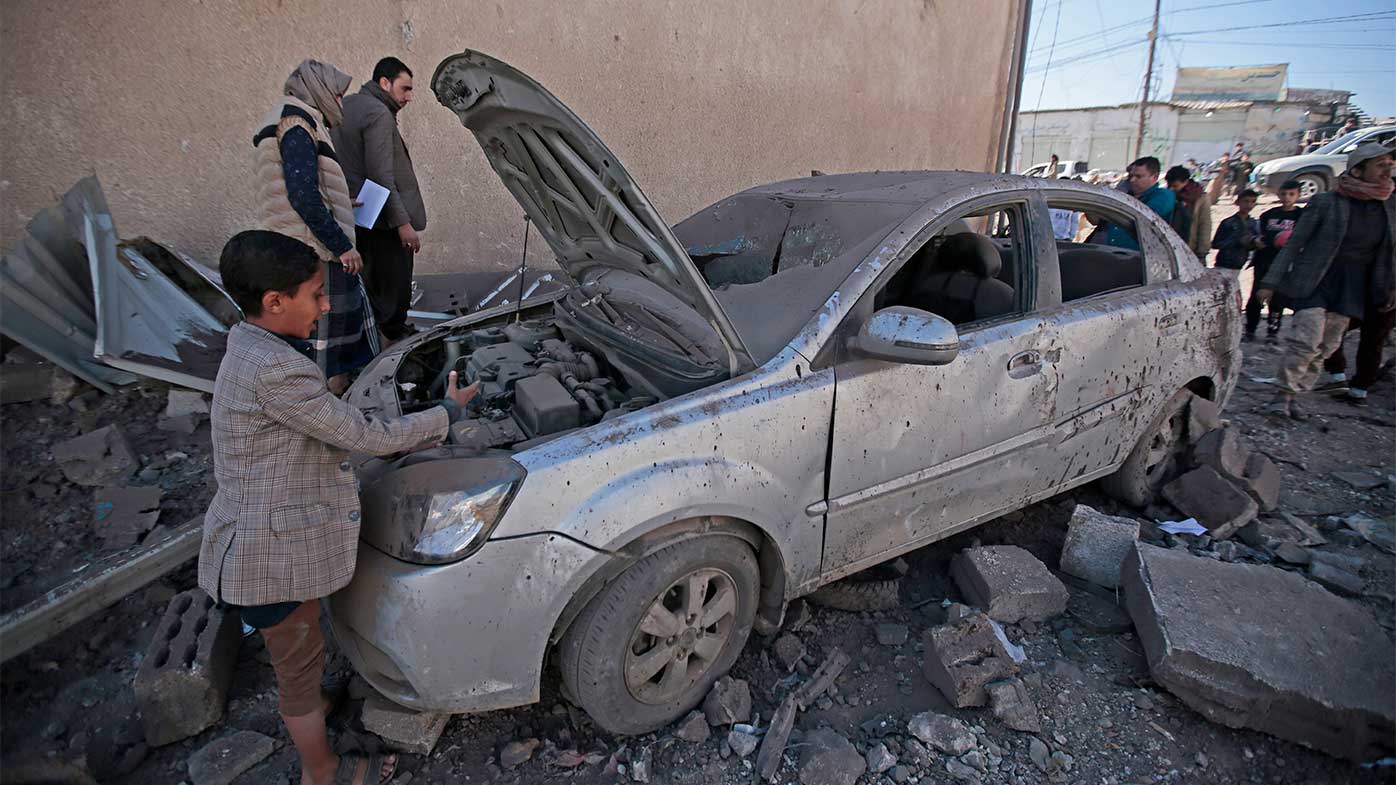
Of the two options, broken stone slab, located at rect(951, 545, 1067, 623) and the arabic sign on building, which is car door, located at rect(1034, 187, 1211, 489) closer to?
broken stone slab, located at rect(951, 545, 1067, 623)

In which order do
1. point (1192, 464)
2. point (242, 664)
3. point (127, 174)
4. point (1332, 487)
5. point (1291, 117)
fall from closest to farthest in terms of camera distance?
point (242, 664) < point (1192, 464) < point (1332, 487) < point (127, 174) < point (1291, 117)

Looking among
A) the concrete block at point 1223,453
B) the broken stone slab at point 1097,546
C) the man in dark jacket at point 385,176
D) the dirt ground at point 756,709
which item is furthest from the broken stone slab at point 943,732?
the man in dark jacket at point 385,176

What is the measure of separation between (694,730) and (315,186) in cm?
304

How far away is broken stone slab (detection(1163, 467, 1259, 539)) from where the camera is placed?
10.6 feet

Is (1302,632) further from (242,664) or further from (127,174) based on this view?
(127,174)

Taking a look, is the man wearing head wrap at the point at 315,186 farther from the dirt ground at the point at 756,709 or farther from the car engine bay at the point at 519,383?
the dirt ground at the point at 756,709

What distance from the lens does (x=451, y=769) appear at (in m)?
2.12

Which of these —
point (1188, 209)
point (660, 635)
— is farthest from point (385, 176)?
point (1188, 209)

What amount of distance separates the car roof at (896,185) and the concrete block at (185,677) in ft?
9.18

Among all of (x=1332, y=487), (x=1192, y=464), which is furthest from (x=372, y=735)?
(x=1332, y=487)

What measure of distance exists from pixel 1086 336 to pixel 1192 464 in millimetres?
1316

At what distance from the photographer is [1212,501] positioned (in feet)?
10.9

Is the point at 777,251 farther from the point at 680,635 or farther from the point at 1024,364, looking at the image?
the point at 680,635

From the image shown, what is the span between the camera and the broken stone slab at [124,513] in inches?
123
